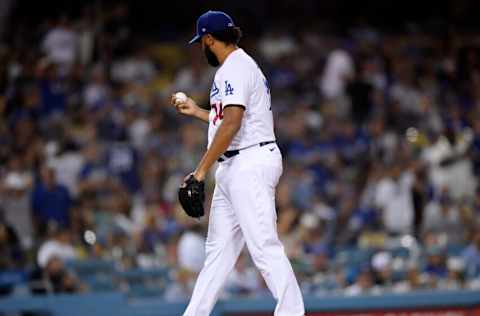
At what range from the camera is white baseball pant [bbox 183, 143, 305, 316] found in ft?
18.7

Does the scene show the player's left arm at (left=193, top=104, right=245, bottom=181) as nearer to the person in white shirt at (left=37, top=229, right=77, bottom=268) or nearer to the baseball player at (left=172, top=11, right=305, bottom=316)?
the baseball player at (left=172, top=11, right=305, bottom=316)

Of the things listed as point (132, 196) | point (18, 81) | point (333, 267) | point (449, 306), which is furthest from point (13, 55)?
point (449, 306)

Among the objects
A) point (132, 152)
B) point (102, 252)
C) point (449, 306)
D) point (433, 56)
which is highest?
point (433, 56)

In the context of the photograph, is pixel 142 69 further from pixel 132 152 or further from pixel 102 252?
pixel 102 252

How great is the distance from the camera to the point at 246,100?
225 inches

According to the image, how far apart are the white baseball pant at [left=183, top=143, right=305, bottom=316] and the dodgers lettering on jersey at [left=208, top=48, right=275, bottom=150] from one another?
0.07 metres

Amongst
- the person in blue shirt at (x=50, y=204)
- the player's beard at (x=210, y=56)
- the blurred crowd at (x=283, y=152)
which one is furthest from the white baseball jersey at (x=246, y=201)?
the person in blue shirt at (x=50, y=204)

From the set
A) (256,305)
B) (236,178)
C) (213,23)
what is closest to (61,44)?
(256,305)

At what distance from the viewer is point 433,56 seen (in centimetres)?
A: 1546

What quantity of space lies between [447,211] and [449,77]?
330 cm

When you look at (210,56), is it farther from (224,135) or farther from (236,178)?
(236,178)

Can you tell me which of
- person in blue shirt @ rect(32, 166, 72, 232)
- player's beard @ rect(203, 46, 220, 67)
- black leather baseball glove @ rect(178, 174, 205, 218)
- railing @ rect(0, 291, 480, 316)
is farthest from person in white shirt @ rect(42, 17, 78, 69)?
black leather baseball glove @ rect(178, 174, 205, 218)

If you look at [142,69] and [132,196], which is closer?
[132,196]

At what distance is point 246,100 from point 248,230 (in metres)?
0.69
